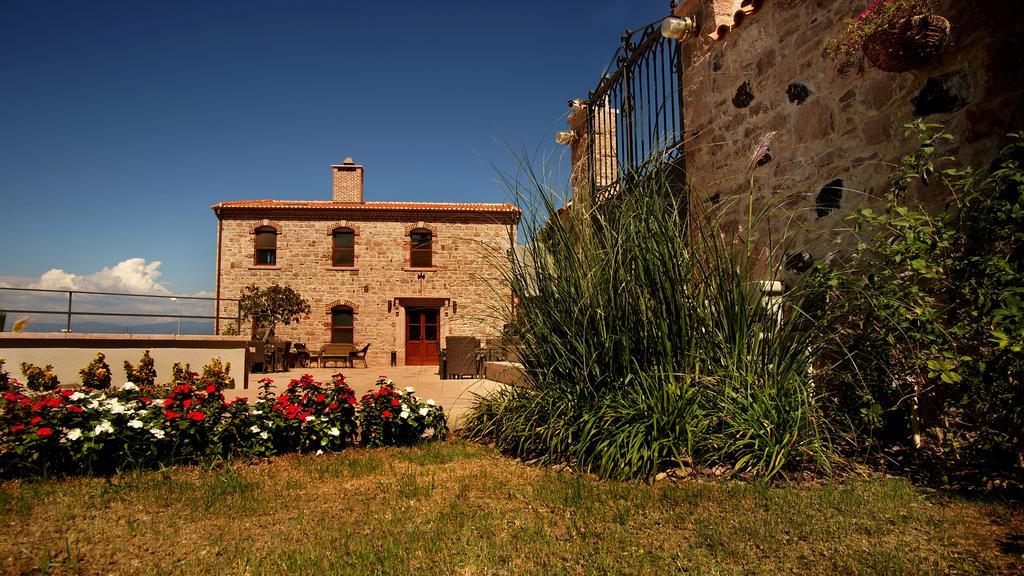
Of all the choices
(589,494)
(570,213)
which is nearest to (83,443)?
(589,494)

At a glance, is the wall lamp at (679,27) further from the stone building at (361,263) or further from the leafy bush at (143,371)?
the stone building at (361,263)

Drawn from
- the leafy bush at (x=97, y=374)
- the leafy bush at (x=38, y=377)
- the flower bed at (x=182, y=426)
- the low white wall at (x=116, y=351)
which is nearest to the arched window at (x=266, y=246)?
the low white wall at (x=116, y=351)

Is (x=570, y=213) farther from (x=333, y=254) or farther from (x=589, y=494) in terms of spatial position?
(x=333, y=254)

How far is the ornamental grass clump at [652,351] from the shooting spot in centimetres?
278

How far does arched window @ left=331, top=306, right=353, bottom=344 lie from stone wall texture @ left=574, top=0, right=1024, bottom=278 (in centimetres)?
1411

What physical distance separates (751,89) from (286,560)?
12.8ft

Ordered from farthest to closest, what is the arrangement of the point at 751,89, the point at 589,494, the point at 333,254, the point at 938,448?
the point at 333,254, the point at 751,89, the point at 938,448, the point at 589,494

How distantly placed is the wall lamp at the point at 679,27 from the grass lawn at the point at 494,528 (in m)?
3.36

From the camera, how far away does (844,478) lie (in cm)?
265

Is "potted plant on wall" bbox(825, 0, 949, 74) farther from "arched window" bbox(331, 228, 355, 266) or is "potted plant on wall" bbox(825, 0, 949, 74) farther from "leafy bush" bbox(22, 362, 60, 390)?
"arched window" bbox(331, 228, 355, 266)

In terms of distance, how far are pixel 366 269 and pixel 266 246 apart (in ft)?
9.73

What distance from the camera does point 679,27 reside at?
444 cm

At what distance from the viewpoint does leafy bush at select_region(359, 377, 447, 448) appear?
3869 mm

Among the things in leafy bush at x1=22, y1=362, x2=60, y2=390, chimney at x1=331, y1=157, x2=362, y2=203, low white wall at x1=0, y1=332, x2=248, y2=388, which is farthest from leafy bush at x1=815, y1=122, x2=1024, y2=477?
chimney at x1=331, y1=157, x2=362, y2=203
